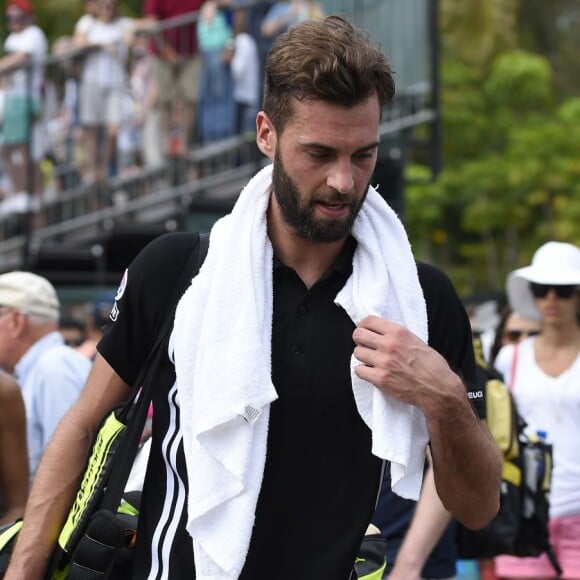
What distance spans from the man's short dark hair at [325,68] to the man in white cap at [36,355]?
3606mm

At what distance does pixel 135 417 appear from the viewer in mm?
3299

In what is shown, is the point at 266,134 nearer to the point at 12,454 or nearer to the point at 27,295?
the point at 12,454

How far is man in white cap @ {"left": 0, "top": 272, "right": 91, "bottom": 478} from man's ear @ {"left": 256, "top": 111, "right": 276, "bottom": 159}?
3480mm

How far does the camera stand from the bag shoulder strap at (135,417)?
3271 mm

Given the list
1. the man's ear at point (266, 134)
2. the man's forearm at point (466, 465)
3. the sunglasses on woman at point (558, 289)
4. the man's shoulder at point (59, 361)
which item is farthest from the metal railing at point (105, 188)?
the man's forearm at point (466, 465)

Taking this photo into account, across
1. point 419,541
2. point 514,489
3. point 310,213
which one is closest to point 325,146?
point 310,213

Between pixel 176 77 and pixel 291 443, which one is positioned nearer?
pixel 291 443

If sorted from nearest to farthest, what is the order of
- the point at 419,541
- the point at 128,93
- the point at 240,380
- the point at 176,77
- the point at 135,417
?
1. the point at 240,380
2. the point at 135,417
3. the point at 419,541
4. the point at 176,77
5. the point at 128,93

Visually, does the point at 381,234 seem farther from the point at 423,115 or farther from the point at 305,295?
the point at 423,115

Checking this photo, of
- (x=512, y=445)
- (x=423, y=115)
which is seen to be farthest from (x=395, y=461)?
(x=423, y=115)

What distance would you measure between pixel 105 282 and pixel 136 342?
931cm

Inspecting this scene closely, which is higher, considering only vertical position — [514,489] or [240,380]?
[240,380]

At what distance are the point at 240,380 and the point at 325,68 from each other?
2.33ft

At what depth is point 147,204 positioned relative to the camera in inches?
477
